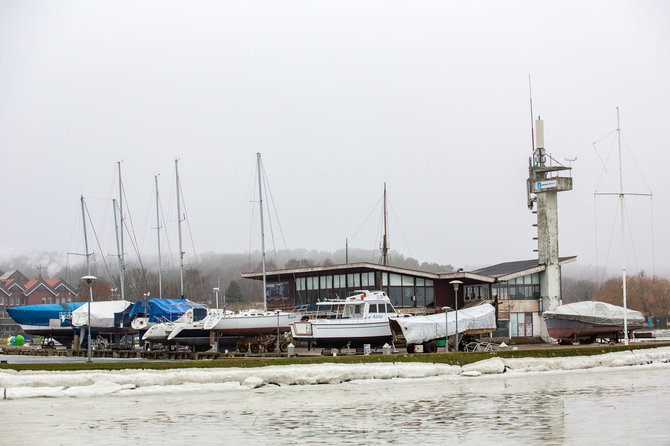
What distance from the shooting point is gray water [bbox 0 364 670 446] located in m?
17.3

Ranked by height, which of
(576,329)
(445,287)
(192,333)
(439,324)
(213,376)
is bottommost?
(213,376)

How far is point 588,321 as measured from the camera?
147 ft

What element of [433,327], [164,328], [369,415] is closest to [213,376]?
[369,415]

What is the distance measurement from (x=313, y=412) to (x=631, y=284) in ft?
395

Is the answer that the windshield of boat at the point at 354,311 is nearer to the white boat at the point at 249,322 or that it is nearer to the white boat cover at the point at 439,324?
the white boat cover at the point at 439,324

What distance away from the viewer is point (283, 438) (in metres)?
17.4

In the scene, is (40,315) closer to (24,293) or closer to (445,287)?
(445,287)

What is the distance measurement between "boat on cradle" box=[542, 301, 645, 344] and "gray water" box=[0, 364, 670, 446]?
15480 millimetres

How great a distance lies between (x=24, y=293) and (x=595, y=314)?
104 meters

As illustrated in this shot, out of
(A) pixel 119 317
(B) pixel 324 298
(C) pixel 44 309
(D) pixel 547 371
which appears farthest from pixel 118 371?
(C) pixel 44 309

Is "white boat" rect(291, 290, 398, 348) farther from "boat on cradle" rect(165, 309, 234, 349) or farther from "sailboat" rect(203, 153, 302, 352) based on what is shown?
"boat on cradle" rect(165, 309, 234, 349)

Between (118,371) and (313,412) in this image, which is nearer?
(313,412)

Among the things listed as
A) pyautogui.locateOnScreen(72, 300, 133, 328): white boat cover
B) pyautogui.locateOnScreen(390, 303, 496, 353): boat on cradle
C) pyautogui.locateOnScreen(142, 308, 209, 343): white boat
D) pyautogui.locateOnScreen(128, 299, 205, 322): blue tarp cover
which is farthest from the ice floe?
pyautogui.locateOnScreen(72, 300, 133, 328): white boat cover

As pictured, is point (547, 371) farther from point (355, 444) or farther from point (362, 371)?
point (355, 444)
